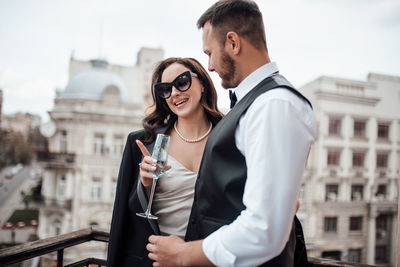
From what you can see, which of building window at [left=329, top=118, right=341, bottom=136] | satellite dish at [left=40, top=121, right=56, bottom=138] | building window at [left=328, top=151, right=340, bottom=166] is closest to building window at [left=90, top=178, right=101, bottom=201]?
satellite dish at [left=40, top=121, right=56, bottom=138]

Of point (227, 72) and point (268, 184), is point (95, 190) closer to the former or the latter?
point (227, 72)

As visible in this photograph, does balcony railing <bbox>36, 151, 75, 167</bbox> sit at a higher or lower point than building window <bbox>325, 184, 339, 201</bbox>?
higher

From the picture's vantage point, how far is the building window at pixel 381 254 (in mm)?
12477

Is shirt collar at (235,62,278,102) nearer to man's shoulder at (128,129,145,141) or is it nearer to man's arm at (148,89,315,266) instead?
man's arm at (148,89,315,266)

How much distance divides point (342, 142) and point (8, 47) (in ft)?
40.1

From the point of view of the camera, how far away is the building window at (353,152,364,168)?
12.3 metres

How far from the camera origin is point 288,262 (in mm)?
833

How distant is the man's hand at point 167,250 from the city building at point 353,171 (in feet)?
37.3

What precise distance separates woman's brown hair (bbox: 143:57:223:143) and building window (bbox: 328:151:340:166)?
11649 mm

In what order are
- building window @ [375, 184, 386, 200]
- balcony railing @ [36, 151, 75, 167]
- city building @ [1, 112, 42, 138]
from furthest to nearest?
city building @ [1, 112, 42, 138] < building window @ [375, 184, 386, 200] < balcony railing @ [36, 151, 75, 167]

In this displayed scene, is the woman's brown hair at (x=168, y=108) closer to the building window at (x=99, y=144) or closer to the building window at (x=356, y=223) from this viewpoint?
the building window at (x=99, y=144)

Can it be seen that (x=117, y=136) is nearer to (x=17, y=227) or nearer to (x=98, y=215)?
(x=98, y=215)

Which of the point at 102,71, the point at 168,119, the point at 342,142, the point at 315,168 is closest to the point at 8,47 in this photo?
the point at 102,71

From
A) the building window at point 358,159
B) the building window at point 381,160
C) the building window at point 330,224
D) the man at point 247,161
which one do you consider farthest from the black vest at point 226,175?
the building window at point 381,160
